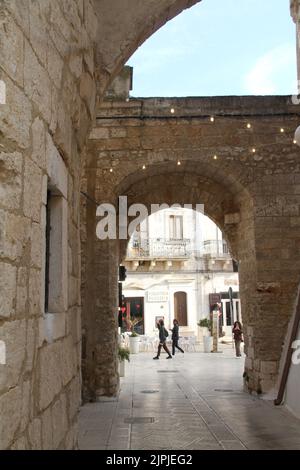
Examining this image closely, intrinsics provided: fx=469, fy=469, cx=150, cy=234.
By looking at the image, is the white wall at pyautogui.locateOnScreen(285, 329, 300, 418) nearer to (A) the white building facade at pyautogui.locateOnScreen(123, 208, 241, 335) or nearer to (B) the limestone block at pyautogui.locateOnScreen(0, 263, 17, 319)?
(B) the limestone block at pyautogui.locateOnScreen(0, 263, 17, 319)

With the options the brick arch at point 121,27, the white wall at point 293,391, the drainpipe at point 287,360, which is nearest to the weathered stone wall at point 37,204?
the brick arch at point 121,27

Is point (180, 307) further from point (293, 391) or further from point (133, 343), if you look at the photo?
point (293, 391)

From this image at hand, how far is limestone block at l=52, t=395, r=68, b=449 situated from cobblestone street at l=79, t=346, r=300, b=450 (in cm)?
232

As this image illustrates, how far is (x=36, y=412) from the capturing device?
202cm

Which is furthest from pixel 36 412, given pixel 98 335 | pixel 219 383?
pixel 219 383

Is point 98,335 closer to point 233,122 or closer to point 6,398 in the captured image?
point 233,122

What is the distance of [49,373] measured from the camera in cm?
225

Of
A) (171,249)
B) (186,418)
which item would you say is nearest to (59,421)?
(186,418)

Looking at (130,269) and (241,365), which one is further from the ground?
(130,269)

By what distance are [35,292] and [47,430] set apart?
2.24 ft

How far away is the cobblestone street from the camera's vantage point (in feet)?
15.9

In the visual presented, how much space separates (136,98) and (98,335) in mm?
4056

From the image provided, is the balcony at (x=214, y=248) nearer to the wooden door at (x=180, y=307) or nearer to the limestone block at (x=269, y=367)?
the wooden door at (x=180, y=307)

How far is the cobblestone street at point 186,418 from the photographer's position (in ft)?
15.9
